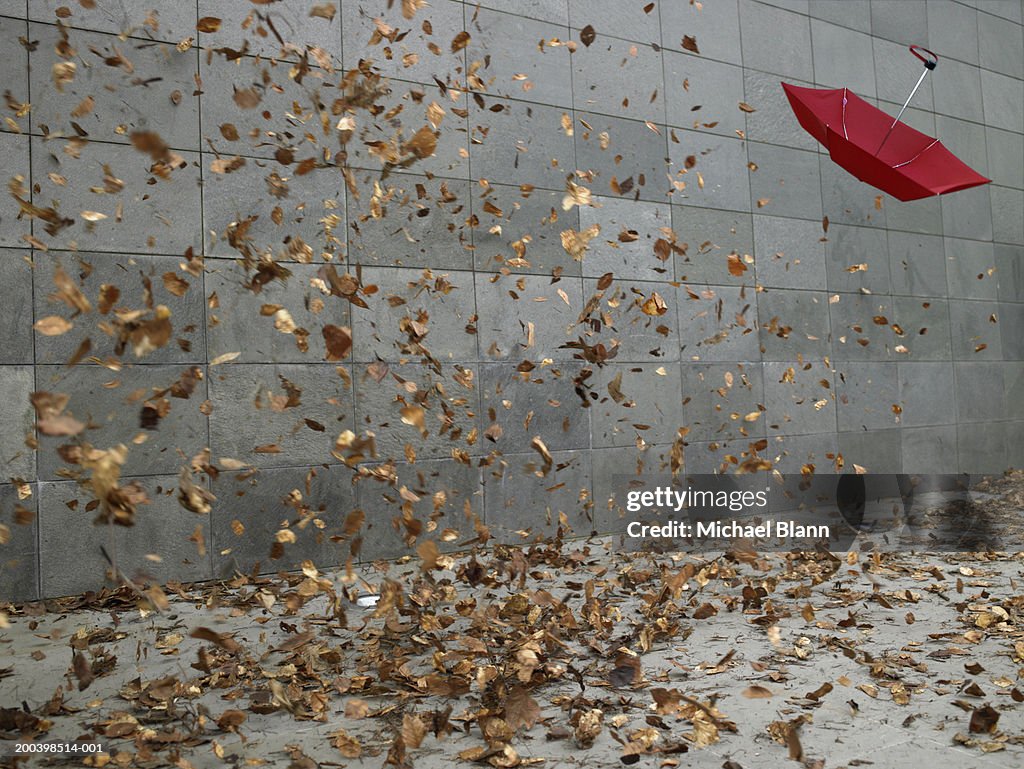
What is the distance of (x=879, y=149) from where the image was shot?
4.72 metres

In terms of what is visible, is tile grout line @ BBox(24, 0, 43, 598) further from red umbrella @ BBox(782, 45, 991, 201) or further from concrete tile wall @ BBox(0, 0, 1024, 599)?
red umbrella @ BBox(782, 45, 991, 201)

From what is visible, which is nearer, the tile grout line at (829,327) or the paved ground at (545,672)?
the paved ground at (545,672)

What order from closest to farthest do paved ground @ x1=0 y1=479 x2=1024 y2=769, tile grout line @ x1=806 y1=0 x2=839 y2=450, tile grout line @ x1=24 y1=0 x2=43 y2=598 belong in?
1. paved ground @ x1=0 y1=479 x2=1024 y2=769
2. tile grout line @ x1=24 y1=0 x2=43 y2=598
3. tile grout line @ x1=806 y1=0 x2=839 y2=450

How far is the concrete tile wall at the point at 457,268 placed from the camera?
4027 mm

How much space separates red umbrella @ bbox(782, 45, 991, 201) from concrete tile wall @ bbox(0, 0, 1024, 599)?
115cm

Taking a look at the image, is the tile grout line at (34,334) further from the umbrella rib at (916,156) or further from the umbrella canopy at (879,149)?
the umbrella rib at (916,156)

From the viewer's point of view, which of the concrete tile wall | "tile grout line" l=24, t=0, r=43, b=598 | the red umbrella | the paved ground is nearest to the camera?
the paved ground

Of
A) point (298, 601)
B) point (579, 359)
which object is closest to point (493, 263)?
point (579, 359)

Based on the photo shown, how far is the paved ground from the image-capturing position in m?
2.08

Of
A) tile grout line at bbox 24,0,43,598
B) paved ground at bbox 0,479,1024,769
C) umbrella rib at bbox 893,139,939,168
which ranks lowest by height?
paved ground at bbox 0,479,1024,769

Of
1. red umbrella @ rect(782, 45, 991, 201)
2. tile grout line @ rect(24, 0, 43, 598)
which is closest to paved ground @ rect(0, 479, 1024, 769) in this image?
tile grout line @ rect(24, 0, 43, 598)

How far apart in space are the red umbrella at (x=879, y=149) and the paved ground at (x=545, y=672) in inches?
78.4

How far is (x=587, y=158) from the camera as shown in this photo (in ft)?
17.9

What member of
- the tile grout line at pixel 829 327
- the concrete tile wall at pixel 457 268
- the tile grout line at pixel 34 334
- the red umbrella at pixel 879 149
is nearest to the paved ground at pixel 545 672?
the tile grout line at pixel 34 334
